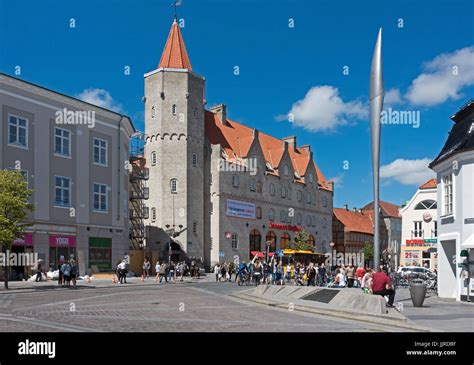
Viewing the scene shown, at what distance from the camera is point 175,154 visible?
62.4 metres

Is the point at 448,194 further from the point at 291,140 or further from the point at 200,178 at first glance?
the point at 291,140

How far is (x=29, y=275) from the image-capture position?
123 feet

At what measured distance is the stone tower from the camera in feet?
202

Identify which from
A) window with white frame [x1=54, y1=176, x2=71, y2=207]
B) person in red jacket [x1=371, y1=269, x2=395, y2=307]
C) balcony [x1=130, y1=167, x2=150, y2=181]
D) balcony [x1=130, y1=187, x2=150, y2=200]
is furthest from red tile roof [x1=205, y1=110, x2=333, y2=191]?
person in red jacket [x1=371, y1=269, x2=395, y2=307]

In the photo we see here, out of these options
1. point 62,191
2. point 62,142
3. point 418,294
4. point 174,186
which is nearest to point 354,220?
point 174,186

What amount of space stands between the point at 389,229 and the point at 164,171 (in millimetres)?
58407

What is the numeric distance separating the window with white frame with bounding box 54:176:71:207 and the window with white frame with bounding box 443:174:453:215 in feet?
87.1

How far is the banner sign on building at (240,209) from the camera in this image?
6694 cm

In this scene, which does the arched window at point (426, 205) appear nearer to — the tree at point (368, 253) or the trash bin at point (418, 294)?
the tree at point (368, 253)

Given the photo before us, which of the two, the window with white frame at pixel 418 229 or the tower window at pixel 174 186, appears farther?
the tower window at pixel 174 186

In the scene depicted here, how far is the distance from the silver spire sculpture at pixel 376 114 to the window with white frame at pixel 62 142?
26.4 meters

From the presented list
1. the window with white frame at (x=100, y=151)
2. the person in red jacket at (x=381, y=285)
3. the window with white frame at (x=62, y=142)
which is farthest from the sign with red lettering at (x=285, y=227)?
the person in red jacket at (x=381, y=285)
